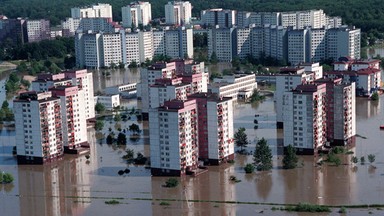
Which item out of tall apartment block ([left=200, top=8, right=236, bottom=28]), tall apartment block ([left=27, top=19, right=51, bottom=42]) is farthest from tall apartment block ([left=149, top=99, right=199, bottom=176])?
tall apartment block ([left=27, top=19, right=51, bottom=42])

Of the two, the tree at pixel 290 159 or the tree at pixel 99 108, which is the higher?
the tree at pixel 99 108

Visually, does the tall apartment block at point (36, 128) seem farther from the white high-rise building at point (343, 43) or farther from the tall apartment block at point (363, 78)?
the white high-rise building at point (343, 43)

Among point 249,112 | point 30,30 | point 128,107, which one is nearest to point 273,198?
point 249,112

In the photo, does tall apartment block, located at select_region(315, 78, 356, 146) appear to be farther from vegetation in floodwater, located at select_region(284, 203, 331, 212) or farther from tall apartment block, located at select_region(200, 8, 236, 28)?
tall apartment block, located at select_region(200, 8, 236, 28)

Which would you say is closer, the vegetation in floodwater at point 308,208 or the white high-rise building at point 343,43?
the vegetation in floodwater at point 308,208

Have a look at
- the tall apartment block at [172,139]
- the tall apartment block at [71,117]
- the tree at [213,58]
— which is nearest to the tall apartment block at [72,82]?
the tall apartment block at [71,117]
